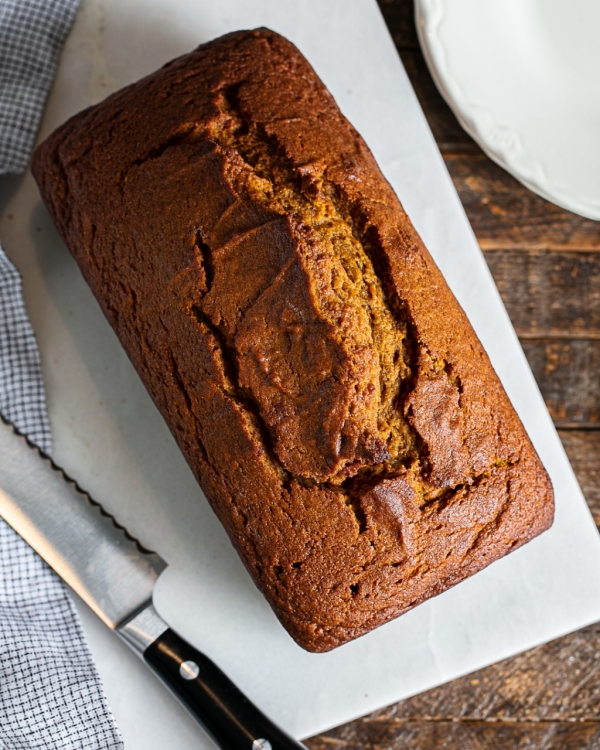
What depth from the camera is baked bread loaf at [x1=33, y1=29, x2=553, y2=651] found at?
1.26 m

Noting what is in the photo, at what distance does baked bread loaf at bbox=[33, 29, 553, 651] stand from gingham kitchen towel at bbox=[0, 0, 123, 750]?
36 centimetres

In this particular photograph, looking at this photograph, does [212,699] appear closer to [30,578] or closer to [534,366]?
[30,578]

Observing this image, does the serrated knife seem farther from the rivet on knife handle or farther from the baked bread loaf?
the baked bread loaf

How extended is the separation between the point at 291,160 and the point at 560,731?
1.61m

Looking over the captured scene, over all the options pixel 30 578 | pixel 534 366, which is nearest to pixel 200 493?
pixel 30 578

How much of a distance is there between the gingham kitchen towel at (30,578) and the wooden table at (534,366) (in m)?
0.76

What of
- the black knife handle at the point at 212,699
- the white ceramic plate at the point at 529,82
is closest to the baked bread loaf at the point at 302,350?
the black knife handle at the point at 212,699

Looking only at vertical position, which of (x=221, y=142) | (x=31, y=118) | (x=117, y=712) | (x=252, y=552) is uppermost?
(x=31, y=118)

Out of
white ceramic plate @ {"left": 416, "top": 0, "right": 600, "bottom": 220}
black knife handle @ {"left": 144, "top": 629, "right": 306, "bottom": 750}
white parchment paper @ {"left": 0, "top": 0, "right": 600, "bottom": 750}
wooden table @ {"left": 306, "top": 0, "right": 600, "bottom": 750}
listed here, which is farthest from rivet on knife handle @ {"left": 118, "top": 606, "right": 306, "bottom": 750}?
white ceramic plate @ {"left": 416, "top": 0, "right": 600, "bottom": 220}

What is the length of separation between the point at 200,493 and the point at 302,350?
0.63 meters

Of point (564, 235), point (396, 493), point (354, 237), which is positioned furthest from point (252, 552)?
point (564, 235)

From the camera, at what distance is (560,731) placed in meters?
1.83

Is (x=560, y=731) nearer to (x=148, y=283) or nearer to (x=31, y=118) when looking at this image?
(x=148, y=283)

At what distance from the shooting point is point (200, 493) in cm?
172
